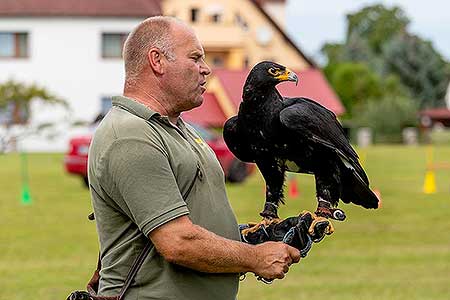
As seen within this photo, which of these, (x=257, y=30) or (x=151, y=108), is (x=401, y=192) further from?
(x=257, y=30)

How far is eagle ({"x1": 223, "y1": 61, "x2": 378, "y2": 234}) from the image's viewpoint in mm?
5168

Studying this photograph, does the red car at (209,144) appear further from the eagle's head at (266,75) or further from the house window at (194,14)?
the house window at (194,14)

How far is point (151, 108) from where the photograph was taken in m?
5.13

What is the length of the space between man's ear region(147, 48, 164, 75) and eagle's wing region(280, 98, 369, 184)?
540mm

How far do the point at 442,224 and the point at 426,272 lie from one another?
5375mm

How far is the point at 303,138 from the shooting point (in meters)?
5.18

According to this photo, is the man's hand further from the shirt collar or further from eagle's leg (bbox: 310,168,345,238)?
the shirt collar

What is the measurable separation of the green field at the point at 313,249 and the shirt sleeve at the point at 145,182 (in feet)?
23.4

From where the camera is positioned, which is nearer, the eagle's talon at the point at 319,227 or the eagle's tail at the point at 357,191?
the eagle's talon at the point at 319,227

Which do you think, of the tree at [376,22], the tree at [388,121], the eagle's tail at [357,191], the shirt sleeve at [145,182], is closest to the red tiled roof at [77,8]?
the tree at [388,121]

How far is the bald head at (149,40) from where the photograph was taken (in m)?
5.07

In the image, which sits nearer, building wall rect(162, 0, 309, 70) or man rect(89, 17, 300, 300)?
man rect(89, 17, 300, 300)

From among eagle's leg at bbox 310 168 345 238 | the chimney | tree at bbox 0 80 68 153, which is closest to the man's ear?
eagle's leg at bbox 310 168 345 238

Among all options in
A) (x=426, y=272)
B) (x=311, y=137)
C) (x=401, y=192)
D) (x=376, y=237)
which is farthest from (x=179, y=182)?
(x=401, y=192)
